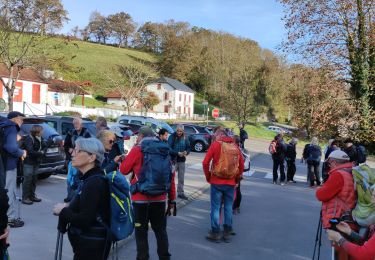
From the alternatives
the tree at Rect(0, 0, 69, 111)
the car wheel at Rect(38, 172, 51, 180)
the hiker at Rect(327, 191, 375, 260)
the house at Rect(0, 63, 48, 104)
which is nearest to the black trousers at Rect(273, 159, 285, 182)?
the car wheel at Rect(38, 172, 51, 180)

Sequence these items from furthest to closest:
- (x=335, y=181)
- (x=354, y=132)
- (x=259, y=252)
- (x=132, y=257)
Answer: (x=354, y=132) < (x=259, y=252) < (x=132, y=257) < (x=335, y=181)

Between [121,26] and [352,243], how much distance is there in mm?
120631

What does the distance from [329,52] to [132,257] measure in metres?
15.8

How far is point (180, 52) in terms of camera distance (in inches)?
3772

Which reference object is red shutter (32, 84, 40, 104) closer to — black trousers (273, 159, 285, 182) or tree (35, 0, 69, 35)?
tree (35, 0, 69, 35)

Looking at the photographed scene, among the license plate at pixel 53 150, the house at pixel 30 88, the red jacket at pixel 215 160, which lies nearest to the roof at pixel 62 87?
the house at pixel 30 88

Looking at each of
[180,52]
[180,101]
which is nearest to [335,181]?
[180,101]

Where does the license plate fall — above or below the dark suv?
above

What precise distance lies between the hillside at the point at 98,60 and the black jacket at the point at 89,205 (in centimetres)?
6969

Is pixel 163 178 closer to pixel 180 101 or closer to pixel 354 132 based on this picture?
pixel 354 132

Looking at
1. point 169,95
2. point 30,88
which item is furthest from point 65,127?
point 169,95

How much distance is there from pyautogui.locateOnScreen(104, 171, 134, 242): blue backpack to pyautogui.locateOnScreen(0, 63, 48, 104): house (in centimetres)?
5166

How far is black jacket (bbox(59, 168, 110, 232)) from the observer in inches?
142

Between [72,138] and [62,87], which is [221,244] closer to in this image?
[72,138]
